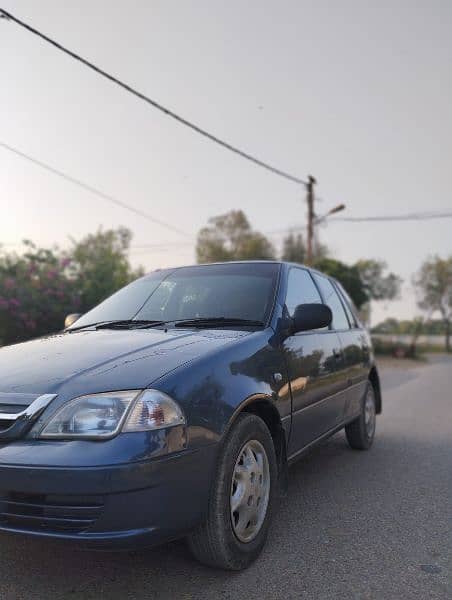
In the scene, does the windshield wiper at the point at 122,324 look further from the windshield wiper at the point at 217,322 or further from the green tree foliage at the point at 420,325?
the green tree foliage at the point at 420,325

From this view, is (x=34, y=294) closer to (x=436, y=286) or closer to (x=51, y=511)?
(x=51, y=511)

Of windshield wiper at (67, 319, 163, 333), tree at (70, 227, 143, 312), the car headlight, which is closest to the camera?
the car headlight

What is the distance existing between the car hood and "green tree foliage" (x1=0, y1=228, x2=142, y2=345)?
13.4 metres

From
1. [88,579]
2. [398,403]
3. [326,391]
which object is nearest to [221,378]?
[88,579]

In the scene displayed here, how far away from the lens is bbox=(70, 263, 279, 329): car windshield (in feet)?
12.2

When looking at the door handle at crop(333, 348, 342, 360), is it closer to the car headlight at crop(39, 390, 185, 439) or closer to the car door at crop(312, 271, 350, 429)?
the car door at crop(312, 271, 350, 429)

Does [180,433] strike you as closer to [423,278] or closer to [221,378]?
[221,378]

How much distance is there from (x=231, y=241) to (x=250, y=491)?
45.4 metres

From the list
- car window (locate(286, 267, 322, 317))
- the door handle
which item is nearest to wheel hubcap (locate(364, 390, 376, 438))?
the door handle

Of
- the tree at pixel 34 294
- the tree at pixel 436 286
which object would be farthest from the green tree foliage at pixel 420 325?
the tree at pixel 34 294

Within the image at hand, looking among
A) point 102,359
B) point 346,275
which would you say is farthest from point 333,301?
point 346,275

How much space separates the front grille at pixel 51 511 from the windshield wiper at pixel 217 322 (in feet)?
4.75

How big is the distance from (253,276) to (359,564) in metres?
1.91

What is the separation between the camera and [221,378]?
9.05 ft
